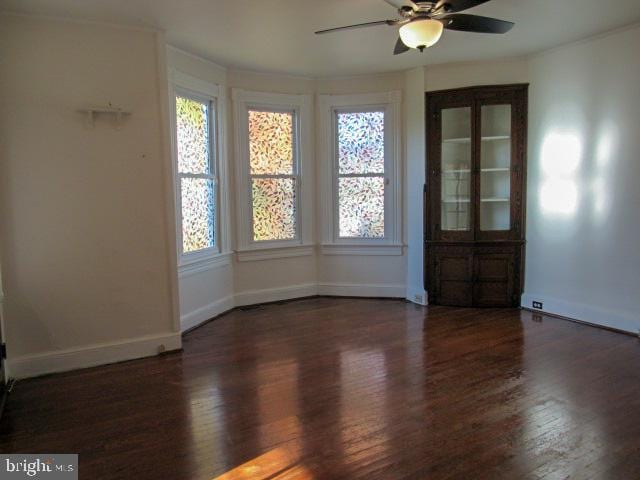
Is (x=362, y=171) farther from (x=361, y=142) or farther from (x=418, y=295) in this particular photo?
(x=418, y=295)

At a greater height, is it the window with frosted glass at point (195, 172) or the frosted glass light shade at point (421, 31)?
the frosted glass light shade at point (421, 31)

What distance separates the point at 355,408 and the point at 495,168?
333cm

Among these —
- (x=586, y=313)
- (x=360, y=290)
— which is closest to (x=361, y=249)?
(x=360, y=290)

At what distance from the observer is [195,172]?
471cm

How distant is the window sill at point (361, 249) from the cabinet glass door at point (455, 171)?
0.67 meters

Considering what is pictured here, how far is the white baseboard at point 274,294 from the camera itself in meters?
5.48

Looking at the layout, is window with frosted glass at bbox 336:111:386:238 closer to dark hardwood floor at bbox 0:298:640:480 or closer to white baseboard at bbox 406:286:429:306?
white baseboard at bbox 406:286:429:306

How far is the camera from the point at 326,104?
5645 mm

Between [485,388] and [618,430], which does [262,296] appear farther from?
[618,430]

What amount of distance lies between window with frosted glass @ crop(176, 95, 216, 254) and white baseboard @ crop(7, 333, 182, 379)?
0.96 meters

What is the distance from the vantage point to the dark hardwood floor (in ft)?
7.55

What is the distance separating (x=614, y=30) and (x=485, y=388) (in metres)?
3.32

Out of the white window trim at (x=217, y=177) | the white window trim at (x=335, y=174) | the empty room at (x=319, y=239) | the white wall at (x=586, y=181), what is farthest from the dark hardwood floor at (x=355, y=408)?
the white window trim at (x=335, y=174)

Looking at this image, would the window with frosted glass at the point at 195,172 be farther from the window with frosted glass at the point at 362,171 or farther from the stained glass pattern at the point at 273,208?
the window with frosted glass at the point at 362,171
